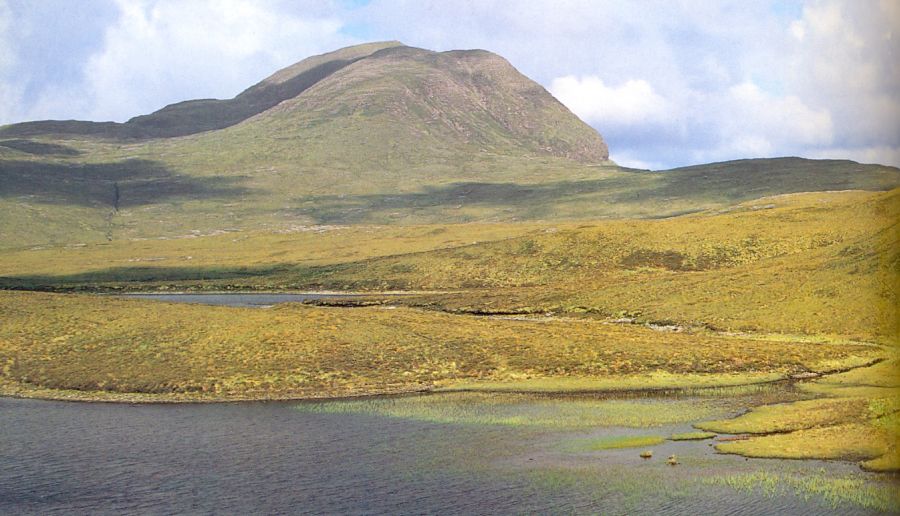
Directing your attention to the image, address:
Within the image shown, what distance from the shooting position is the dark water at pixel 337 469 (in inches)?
1695

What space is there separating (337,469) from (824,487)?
76.6 ft

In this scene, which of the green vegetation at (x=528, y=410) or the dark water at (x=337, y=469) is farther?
the green vegetation at (x=528, y=410)

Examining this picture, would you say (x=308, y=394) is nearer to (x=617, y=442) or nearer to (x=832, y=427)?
(x=617, y=442)

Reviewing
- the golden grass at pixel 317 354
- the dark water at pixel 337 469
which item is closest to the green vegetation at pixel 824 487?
the dark water at pixel 337 469

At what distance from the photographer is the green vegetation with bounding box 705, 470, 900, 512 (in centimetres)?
4119

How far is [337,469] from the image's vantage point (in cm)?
4962

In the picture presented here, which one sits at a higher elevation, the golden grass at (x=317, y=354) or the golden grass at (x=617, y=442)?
the golden grass at (x=317, y=354)

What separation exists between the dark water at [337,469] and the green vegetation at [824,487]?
2.52ft

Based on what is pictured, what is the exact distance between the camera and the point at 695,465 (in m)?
48.6

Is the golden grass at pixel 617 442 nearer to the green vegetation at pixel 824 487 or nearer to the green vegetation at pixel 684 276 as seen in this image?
the green vegetation at pixel 824 487

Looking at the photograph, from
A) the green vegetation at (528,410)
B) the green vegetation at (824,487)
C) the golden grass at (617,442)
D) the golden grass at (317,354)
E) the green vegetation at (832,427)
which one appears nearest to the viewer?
the green vegetation at (824,487)

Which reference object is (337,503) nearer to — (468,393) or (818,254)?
(468,393)

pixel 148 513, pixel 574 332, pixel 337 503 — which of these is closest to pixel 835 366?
pixel 574 332

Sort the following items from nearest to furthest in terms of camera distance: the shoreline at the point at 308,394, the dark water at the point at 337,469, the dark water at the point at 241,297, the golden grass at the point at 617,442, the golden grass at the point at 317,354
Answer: the dark water at the point at 337,469, the golden grass at the point at 617,442, the shoreline at the point at 308,394, the golden grass at the point at 317,354, the dark water at the point at 241,297
